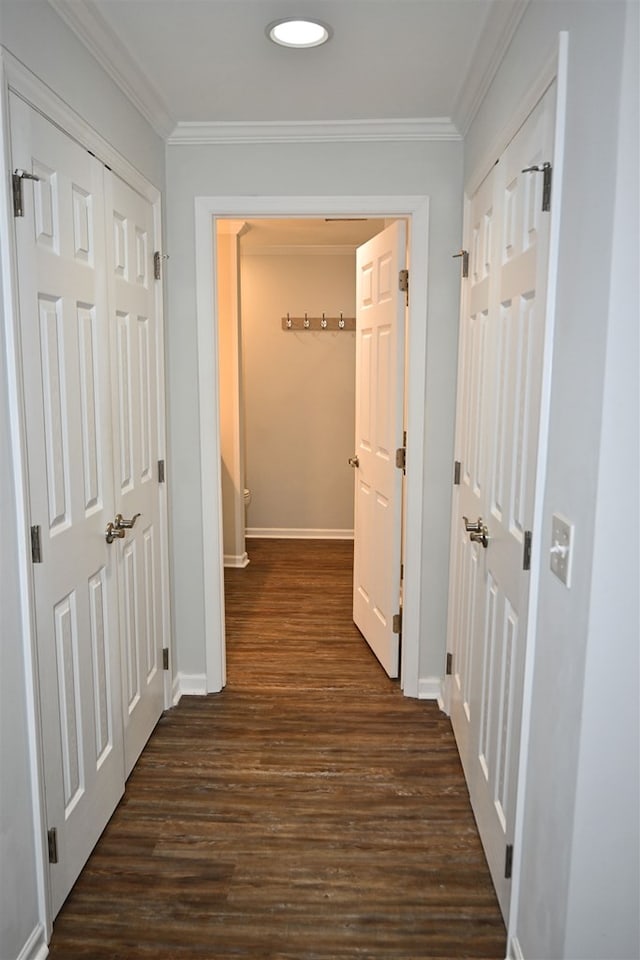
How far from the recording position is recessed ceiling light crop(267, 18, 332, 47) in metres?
1.95

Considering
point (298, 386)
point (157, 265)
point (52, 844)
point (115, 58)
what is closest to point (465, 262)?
point (157, 265)

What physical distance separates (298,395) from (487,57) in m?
4.01

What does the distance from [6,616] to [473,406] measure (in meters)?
1.73

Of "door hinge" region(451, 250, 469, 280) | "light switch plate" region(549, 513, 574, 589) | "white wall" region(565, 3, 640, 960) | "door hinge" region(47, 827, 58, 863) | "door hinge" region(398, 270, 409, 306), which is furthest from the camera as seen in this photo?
"door hinge" region(398, 270, 409, 306)

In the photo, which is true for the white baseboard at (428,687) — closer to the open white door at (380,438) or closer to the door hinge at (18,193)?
the open white door at (380,438)

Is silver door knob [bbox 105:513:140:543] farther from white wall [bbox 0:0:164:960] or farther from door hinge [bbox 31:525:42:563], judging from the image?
white wall [bbox 0:0:164:960]

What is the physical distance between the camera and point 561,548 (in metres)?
1.42

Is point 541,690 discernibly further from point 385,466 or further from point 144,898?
point 385,466

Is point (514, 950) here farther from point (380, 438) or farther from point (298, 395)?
point (298, 395)

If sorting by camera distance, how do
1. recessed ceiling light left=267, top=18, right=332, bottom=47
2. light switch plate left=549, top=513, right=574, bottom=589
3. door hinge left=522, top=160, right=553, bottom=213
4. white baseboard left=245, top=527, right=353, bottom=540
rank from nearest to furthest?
light switch plate left=549, top=513, right=574, bottom=589, door hinge left=522, top=160, right=553, bottom=213, recessed ceiling light left=267, top=18, right=332, bottom=47, white baseboard left=245, top=527, right=353, bottom=540

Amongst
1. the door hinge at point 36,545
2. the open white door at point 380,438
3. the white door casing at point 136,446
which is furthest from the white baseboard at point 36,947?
the open white door at point 380,438

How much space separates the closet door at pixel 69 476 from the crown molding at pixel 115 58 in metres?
0.31

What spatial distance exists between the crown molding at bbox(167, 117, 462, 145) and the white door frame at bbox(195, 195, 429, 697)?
0.75 feet

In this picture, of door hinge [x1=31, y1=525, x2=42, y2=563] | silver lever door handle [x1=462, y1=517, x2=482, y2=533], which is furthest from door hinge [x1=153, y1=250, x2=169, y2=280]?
silver lever door handle [x1=462, y1=517, x2=482, y2=533]
